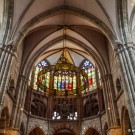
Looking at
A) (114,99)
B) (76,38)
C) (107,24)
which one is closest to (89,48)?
(76,38)

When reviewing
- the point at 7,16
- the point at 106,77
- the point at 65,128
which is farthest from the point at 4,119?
the point at 106,77

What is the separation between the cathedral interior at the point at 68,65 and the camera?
1632 centimetres

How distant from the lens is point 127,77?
1422cm

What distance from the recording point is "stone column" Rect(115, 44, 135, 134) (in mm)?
12843

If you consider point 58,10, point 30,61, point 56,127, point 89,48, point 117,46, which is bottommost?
point 56,127

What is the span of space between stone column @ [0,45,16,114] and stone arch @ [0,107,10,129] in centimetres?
394

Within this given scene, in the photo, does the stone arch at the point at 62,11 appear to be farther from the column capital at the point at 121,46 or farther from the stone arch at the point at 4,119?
the stone arch at the point at 4,119

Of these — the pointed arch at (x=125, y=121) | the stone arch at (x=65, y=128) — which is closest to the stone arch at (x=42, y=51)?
the pointed arch at (x=125, y=121)

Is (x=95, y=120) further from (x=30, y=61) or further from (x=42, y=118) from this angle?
(x=30, y=61)

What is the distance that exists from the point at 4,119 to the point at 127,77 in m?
11.8

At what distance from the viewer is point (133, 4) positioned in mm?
17688

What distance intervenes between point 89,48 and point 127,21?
7.91m

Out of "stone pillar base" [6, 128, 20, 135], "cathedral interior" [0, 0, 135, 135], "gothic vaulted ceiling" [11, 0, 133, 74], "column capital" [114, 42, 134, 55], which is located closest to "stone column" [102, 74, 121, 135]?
"cathedral interior" [0, 0, 135, 135]

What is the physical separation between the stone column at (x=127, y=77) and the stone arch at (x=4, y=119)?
35.7 ft
